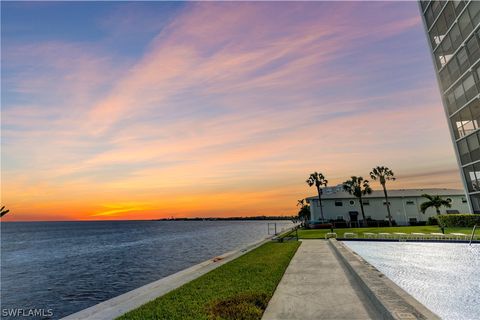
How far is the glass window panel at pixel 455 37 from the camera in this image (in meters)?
29.3

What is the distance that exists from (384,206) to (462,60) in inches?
1778

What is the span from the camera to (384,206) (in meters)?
67.1

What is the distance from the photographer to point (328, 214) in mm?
67625

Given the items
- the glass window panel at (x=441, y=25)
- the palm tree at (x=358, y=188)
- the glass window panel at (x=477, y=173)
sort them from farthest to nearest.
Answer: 1. the palm tree at (x=358, y=188)
2. the glass window panel at (x=441, y=25)
3. the glass window panel at (x=477, y=173)

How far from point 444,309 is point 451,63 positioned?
110 feet

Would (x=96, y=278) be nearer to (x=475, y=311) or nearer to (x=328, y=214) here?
(x=475, y=311)

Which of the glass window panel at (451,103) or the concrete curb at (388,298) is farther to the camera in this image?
the glass window panel at (451,103)

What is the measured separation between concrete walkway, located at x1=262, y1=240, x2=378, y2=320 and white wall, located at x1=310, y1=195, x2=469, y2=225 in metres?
58.1

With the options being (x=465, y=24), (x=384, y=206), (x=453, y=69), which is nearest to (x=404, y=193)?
(x=384, y=206)

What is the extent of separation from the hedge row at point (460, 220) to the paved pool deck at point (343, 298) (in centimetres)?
2599

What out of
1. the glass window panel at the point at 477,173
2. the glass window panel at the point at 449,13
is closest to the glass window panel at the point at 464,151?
the glass window panel at the point at 477,173

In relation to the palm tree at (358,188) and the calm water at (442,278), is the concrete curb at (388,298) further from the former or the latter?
the palm tree at (358,188)

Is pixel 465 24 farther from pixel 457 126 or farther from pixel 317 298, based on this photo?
pixel 317 298

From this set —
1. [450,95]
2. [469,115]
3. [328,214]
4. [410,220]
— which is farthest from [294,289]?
[410,220]
